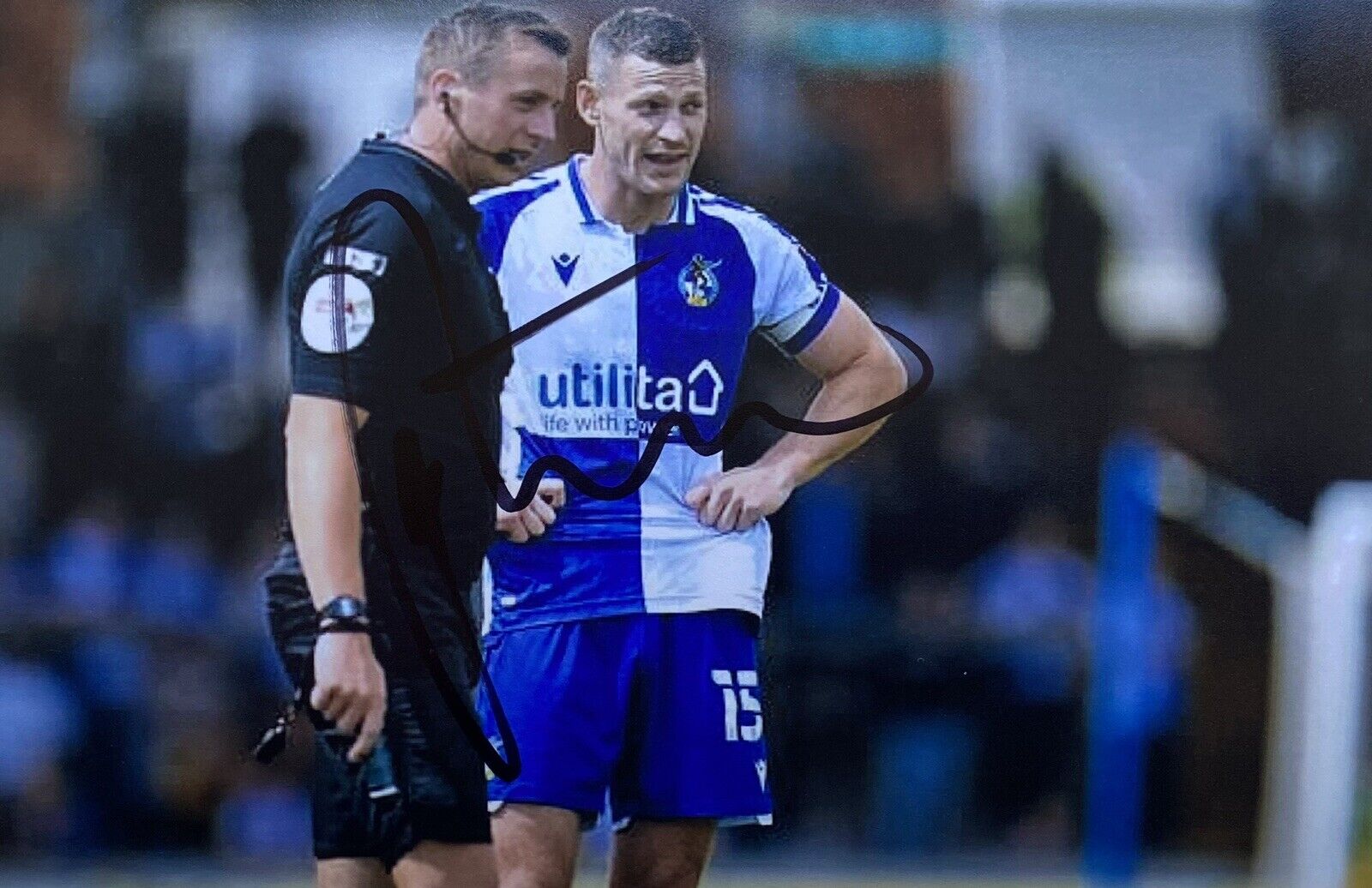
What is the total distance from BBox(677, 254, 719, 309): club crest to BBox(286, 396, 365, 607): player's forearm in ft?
1.53

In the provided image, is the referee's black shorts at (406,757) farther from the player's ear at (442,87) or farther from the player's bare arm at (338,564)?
the player's ear at (442,87)

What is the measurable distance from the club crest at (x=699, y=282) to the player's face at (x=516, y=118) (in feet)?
0.80

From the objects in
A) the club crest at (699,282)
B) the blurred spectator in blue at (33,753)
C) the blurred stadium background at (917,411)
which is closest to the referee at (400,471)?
the blurred stadium background at (917,411)

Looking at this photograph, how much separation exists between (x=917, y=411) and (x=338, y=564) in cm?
83

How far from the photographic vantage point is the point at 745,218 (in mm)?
3602

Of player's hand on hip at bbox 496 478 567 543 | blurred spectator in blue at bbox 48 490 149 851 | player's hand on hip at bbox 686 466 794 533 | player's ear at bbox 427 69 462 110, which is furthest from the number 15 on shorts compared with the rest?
blurred spectator in blue at bbox 48 490 149 851

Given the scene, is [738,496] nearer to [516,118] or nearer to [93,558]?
[516,118]

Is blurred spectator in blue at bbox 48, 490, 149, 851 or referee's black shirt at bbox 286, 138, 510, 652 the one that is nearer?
referee's black shirt at bbox 286, 138, 510, 652

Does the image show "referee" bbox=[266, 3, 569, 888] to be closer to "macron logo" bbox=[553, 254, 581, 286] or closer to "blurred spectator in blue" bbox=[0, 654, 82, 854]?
"macron logo" bbox=[553, 254, 581, 286]

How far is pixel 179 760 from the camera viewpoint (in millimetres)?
3975

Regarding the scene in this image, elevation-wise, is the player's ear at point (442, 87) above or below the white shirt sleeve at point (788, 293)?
above

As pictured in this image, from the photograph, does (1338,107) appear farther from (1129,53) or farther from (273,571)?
(273,571)

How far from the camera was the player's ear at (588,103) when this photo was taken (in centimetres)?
350

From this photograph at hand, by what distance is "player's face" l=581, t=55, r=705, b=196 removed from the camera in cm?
351
